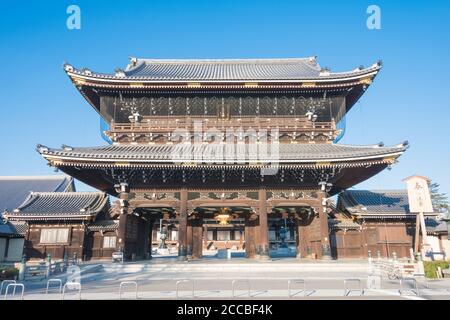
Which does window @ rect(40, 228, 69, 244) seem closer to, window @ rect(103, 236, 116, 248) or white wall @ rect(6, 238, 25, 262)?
window @ rect(103, 236, 116, 248)

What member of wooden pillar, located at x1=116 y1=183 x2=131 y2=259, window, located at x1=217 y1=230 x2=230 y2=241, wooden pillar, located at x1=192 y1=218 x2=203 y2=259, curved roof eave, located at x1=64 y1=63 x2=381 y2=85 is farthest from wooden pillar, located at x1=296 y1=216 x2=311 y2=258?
window, located at x1=217 y1=230 x2=230 y2=241

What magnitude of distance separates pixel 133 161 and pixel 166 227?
1236 inches

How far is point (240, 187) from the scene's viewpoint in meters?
19.7

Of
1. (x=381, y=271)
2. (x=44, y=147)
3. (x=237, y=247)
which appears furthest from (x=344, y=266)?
(x=237, y=247)

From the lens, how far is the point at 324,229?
18906mm

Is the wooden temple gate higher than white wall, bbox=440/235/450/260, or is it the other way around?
the wooden temple gate

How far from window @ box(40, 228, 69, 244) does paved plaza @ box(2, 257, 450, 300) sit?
6.95 metres

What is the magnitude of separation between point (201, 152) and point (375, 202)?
14736 millimetres

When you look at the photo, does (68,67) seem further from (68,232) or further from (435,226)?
(435,226)

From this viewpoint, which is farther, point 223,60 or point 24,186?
point 24,186

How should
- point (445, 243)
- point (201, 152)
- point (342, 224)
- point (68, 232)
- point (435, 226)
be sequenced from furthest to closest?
point (445, 243), point (435, 226), point (68, 232), point (342, 224), point (201, 152)

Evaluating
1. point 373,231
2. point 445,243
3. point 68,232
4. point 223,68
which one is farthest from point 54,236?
point 445,243

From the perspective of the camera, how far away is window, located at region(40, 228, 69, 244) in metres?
21.6

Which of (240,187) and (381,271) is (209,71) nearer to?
(240,187)
